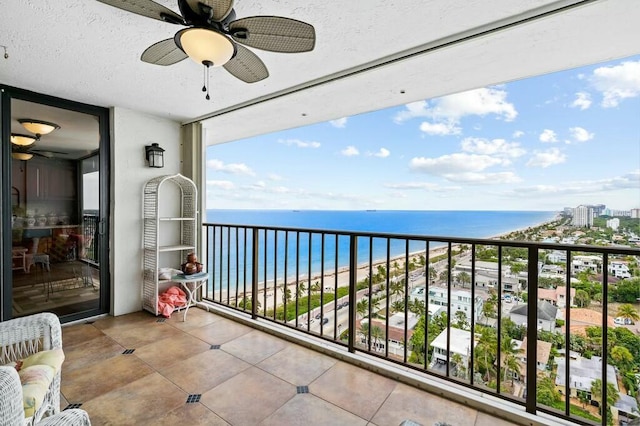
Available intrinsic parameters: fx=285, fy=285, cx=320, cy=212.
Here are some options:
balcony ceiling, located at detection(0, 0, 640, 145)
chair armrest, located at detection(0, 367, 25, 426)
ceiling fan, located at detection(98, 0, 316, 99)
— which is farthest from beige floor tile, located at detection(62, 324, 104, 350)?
ceiling fan, located at detection(98, 0, 316, 99)

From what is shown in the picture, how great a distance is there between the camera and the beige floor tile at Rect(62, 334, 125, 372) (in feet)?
7.45

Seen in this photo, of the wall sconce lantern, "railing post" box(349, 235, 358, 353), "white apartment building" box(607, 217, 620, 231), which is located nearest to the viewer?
"railing post" box(349, 235, 358, 353)

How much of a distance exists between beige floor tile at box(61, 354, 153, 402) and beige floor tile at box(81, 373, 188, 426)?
84mm

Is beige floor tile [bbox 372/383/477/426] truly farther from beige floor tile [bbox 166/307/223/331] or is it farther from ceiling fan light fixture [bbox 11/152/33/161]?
ceiling fan light fixture [bbox 11/152/33/161]

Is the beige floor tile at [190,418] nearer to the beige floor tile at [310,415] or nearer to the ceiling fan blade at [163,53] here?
the beige floor tile at [310,415]

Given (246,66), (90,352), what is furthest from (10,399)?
(90,352)

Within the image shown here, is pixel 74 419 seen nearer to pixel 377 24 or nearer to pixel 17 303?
pixel 377 24

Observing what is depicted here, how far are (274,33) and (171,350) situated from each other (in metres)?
2.61

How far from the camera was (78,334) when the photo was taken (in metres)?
2.83

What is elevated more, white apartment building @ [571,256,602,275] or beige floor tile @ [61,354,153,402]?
white apartment building @ [571,256,602,275]

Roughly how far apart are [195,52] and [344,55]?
1183 mm

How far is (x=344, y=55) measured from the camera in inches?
87.8

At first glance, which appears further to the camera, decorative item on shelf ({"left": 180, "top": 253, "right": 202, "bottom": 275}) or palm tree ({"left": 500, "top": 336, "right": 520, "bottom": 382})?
decorative item on shelf ({"left": 180, "top": 253, "right": 202, "bottom": 275})

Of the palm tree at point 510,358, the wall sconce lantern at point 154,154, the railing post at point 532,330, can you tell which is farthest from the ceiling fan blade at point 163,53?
the palm tree at point 510,358
